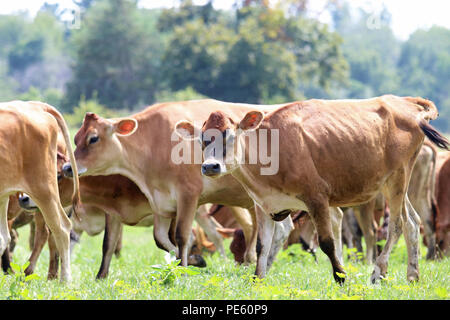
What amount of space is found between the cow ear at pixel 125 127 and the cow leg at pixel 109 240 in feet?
3.84

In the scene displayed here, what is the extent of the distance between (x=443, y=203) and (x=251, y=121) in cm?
601

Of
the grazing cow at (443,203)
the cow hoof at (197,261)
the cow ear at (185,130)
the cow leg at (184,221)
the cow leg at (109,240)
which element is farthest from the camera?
the grazing cow at (443,203)

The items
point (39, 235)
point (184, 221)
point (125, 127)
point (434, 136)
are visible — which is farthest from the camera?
point (39, 235)

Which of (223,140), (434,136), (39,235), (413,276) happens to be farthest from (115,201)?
(434,136)

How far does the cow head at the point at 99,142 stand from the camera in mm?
9477

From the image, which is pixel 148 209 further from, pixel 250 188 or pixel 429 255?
pixel 429 255

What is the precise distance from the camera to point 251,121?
298 inches

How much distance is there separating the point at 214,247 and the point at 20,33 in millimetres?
103077

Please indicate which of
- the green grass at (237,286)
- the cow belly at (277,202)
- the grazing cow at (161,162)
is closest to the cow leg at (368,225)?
the green grass at (237,286)

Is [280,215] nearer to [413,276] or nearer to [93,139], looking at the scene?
[413,276]

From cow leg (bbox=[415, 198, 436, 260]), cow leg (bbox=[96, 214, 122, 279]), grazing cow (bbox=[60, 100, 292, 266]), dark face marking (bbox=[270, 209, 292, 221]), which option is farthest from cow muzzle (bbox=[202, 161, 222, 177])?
cow leg (bbox=[415, 198, 436, 260])

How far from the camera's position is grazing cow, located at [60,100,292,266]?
9.09 m

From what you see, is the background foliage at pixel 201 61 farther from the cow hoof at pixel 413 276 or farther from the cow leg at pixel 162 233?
the cow hoof at pixel 413 276

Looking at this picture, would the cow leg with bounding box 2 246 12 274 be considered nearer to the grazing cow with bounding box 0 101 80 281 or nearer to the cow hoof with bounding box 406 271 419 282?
the grazing cow with bounding box 0 101 80 281
